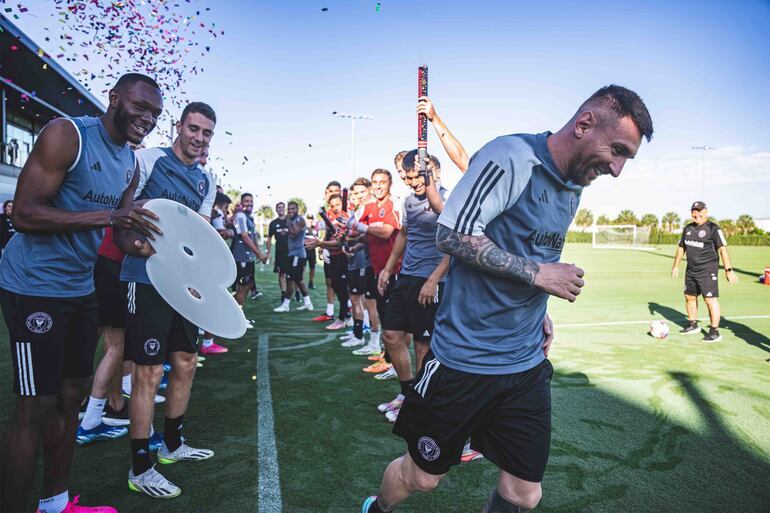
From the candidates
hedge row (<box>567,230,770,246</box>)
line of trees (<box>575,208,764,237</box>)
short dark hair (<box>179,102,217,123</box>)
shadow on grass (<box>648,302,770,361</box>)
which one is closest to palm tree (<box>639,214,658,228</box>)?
line of trees (<box>575,208,764,237</box>)

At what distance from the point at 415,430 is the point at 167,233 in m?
1.63

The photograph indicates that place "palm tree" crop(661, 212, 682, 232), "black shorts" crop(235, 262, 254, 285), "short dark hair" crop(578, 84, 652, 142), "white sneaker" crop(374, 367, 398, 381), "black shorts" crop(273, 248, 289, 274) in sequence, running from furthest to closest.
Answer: "palm tree" crop(661, 212, 682, 232) < "black shorts" crop(273, 248, 289, 274) < "black shorts" crop(235, 262, 254, 285) < "white sneaker" crop(374, 367, 398, 381) < "short dark hair" crop(578, 84, 652, 142)

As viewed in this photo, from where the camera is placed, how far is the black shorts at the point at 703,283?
323 inches

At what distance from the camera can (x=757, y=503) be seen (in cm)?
296

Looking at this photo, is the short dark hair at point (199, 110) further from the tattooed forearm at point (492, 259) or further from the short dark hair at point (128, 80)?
the tattooed forearm at point (492, 259)

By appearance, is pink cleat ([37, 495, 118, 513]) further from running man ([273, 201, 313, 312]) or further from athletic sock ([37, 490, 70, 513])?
running man ([273, 201, 313, 312])

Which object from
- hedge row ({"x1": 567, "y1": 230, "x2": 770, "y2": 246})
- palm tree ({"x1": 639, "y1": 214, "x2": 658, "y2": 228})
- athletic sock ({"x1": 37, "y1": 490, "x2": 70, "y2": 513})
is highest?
palm tree ({"x1": 639, "y1": 214, "x2": 658, "y2": 228})

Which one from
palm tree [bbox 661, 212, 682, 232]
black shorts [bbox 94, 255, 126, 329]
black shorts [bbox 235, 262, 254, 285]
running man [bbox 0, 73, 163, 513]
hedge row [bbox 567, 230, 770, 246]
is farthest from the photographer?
palm tree [bbox 661, 212, 682, 232]

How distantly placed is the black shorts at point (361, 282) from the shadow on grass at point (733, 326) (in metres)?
6.32

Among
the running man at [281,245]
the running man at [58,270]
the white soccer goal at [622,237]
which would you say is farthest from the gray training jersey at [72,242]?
the white soccer goal at [622,237]

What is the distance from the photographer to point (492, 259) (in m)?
1.88

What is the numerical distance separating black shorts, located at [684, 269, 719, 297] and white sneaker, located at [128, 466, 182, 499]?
29.0 feet

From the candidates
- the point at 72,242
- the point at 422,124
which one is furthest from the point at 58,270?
the point at 422,124

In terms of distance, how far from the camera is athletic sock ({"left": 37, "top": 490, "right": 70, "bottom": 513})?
247cm
